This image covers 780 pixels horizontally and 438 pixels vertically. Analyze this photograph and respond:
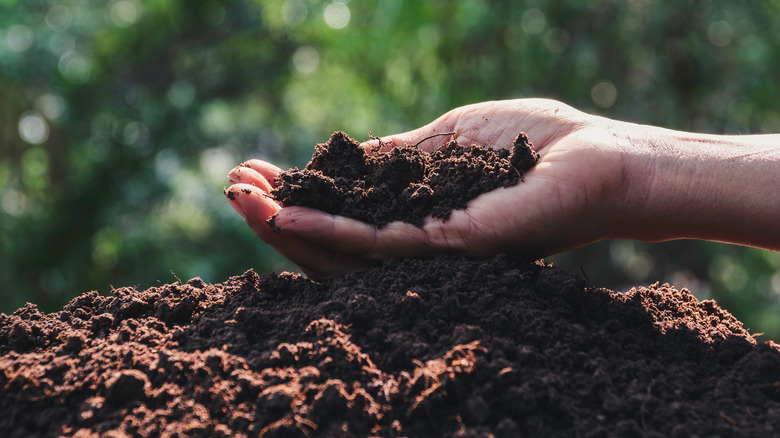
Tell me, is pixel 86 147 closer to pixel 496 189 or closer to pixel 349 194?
pixel 349 194

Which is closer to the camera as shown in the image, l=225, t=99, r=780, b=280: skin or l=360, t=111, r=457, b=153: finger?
l=225, t=99, r=780, b=280: skin

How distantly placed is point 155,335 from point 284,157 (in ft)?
18.7

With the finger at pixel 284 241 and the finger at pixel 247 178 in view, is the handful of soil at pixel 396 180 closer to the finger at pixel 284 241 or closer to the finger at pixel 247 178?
the finger at pixel 284 241

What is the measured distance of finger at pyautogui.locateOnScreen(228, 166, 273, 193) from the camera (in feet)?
8.15

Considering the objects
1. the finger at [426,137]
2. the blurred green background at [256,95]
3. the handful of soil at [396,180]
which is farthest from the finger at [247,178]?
the blurred green background at [256,95]

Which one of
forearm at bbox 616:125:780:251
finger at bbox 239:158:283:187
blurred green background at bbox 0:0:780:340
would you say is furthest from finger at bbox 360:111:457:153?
blurred green background at bbox 0:0:780:340

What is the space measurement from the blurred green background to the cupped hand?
11.8ft

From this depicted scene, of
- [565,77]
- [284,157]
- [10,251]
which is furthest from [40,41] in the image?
[565,77]

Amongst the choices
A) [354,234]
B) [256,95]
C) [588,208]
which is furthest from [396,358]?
[256,95]

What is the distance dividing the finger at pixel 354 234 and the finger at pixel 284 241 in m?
0.07

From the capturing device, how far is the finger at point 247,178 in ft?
8.15

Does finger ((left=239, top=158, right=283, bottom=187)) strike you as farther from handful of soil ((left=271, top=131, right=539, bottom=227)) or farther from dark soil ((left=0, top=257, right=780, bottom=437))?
dark soil ((left=0, top=257, right=780, bottom=437))

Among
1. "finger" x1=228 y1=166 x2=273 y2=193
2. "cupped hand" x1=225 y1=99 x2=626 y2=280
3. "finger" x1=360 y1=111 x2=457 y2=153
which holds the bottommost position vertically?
"cupped hand" x1=225 y1=99 x2=626 y2=280

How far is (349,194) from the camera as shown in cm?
232
